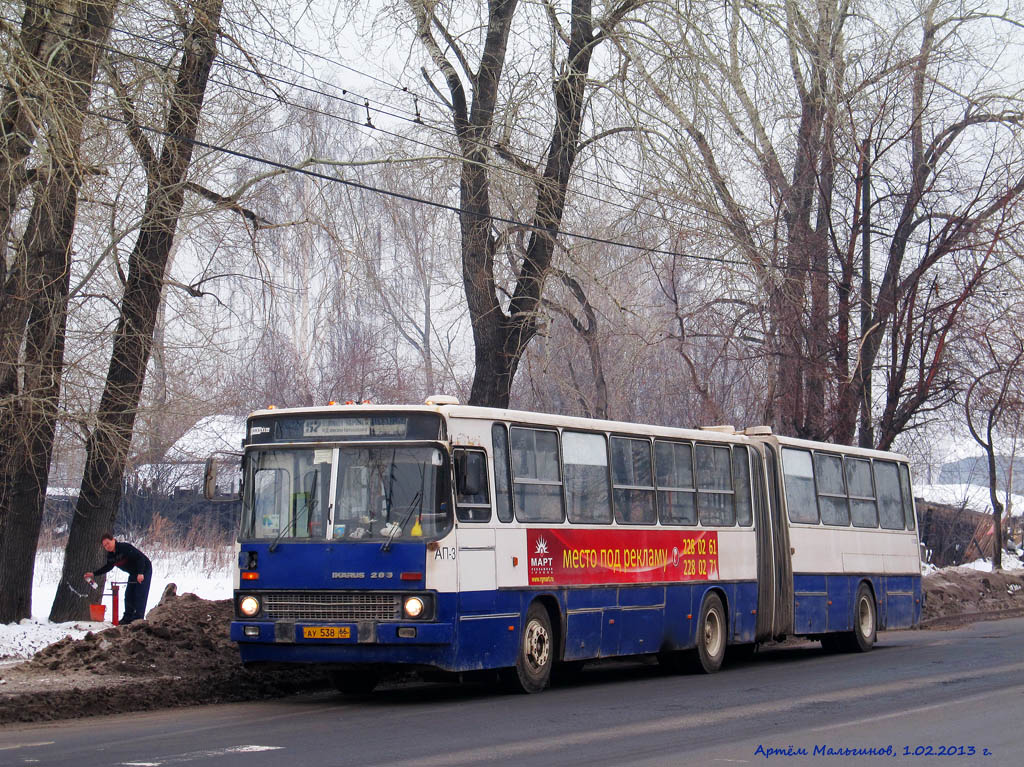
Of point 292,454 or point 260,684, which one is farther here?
point 260,684

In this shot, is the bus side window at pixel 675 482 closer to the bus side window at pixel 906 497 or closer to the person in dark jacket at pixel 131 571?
the bus side window at pixel 906 497

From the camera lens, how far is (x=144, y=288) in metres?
19.3

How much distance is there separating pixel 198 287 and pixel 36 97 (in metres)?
7.33

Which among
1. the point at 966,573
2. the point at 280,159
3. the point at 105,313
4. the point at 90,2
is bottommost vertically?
the point at 966,573

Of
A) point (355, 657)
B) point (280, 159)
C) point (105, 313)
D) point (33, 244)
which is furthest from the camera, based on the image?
point (280, 159)

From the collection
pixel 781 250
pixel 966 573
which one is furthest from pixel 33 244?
pixel 966 573

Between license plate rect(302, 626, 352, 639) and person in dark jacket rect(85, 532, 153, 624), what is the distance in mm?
6912

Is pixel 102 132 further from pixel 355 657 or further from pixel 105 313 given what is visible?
pixel 355 657

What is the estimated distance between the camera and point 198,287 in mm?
20391

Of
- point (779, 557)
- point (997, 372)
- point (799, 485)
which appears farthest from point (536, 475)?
point (997, 372)

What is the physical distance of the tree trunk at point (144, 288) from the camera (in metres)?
17.2

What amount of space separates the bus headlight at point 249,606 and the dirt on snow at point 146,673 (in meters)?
1.11

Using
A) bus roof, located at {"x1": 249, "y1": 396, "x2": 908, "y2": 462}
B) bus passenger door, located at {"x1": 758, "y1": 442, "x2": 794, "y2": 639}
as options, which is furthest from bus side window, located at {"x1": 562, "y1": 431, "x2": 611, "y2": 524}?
bus passenger door, located at {"x1": 758, "y1": 442, "x2": 794, "y2": 639}

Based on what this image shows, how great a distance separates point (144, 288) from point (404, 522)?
27.1 feet
